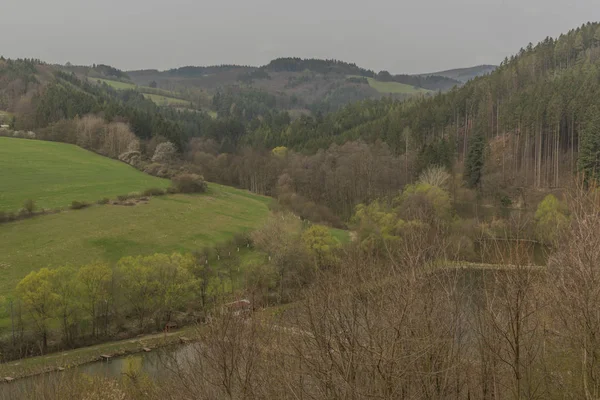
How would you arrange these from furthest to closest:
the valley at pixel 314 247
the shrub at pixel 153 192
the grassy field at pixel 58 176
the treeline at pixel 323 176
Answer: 1. the treeline at pixel 323 176
2. the shrub at pixel 153 192
3. the grassy field at pixel 58 176
4. the valley at pixel 314 247

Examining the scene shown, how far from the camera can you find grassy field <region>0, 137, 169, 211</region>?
61.3 m

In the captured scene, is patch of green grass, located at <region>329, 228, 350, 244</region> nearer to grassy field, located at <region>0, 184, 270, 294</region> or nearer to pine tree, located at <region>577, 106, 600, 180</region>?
grassy field, located at <region>0, 184, 270, 294</region>

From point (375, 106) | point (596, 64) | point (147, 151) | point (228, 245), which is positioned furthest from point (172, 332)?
point (375, 106)

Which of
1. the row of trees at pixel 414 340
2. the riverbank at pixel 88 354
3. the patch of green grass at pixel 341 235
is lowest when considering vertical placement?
the riverbank at pixel 88 354

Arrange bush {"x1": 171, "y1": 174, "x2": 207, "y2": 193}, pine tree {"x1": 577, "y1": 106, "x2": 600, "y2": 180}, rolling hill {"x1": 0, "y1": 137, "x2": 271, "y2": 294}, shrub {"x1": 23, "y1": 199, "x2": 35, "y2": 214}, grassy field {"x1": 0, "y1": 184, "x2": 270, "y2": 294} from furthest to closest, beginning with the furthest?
bush {"x1": 171, "y1": 174, "x2": 207, "y2": 193}
pine tree {"x1": 577, "y1": 106, "x2": 600, "y2": 180}
shrub {"x1": 23, "y1": 199, "x2": 35, "y2": 214}
rolling hill {"x1": 0, "y1": 137, "x2": 271, "y2": 294}
grassy field {"x1": 0, "y1": 184, "x2": 270, "y2": 294}

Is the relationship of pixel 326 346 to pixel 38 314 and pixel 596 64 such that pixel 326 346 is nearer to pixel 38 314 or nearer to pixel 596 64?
pixel 38 314

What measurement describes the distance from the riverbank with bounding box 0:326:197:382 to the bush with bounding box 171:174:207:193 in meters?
38.8

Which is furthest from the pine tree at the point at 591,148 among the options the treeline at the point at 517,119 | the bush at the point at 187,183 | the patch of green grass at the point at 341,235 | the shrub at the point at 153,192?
the shrub at the point at 153,192

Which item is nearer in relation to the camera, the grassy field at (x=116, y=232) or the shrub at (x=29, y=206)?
the grassy field at (x=116, y=232)

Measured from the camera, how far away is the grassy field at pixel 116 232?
45.5 metres

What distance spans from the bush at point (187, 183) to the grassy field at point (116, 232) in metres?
2.12

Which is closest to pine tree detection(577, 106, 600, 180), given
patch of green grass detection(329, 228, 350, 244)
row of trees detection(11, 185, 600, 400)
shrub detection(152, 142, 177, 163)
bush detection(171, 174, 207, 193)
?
patch of green grass detection(329, 228, 350, 244)

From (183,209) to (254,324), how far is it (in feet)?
178

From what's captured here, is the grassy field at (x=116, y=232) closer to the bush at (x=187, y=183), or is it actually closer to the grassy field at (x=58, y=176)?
the bush at (x=187, y=183)
